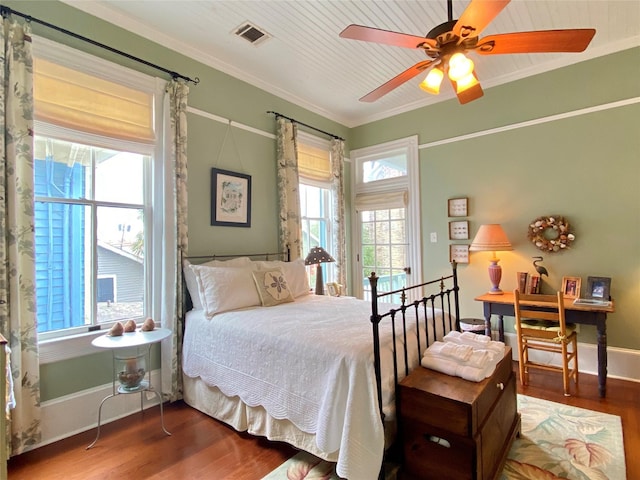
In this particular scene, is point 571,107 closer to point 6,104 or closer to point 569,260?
point 569,260

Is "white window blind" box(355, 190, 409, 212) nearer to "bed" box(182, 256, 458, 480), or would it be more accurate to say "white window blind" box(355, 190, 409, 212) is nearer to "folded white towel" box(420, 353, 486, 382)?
"bed" box(182, 256, 458, 480)

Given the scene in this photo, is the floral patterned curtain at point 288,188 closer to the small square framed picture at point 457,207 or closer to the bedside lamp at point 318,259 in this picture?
the bedside lamp at point 318,259

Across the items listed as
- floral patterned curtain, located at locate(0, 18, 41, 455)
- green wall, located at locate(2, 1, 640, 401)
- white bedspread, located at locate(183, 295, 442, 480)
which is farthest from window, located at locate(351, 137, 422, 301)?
floral patterned curtain, located at locate(0, 18, 41, 455)

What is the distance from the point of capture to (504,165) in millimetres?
3625

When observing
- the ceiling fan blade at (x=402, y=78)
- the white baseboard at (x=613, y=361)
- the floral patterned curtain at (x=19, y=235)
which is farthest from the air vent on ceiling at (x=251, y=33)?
the white baseboard at (x=613, y=361)

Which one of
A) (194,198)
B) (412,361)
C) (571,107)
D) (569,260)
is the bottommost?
(412,361)

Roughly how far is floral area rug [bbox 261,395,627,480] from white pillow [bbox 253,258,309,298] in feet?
5.07

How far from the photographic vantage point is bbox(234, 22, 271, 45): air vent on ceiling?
273 centimetres

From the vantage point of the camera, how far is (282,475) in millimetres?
1838

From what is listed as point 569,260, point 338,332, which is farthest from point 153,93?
point 569,260

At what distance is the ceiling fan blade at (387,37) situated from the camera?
1.78 metres

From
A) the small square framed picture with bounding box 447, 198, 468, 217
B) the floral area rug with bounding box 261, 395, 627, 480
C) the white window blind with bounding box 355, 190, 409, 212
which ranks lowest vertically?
the floral area rug with bounding box 261, 395, 627, 480

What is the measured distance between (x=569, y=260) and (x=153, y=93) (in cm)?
409

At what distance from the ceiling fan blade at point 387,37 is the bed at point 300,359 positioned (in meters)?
1.32
